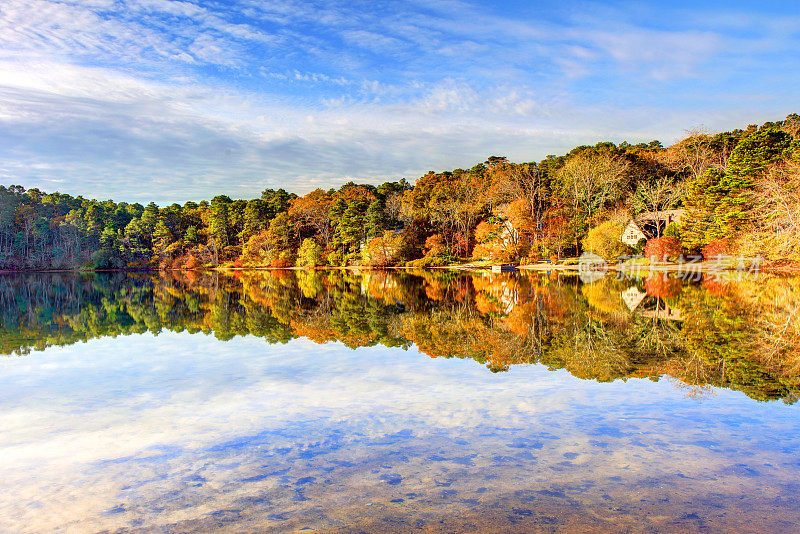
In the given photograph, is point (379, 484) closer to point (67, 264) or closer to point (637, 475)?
point (637, 475)

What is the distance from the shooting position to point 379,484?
454 cm

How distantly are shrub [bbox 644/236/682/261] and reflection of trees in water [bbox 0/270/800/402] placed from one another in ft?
65.9

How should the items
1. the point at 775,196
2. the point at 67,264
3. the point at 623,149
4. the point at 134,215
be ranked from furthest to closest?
the point at 134,215, the point at 67,264, the point at 623,149, the point at 775,196

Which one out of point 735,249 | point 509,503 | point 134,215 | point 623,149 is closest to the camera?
point 509,503

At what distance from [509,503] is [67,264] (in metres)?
87.6

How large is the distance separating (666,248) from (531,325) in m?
36.4

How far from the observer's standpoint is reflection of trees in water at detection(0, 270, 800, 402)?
9.03 meters

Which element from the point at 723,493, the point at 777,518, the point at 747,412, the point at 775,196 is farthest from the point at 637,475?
the point at 775,196

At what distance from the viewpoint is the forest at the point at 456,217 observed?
134 ft

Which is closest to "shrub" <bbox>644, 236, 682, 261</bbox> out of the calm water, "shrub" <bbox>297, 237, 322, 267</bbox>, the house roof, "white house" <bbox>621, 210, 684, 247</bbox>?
the house roof

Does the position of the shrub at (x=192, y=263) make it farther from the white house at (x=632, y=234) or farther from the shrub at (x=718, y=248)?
the shrub at (x=718, y=248)

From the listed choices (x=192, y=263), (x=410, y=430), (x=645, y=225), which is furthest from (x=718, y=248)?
(x=192, y=263)

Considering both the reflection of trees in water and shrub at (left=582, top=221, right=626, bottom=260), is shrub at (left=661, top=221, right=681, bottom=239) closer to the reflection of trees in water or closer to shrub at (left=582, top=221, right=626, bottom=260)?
shrub at (left=582, top=221, right=626, bottom=260)

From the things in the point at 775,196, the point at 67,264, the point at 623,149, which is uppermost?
the point at 623,149
